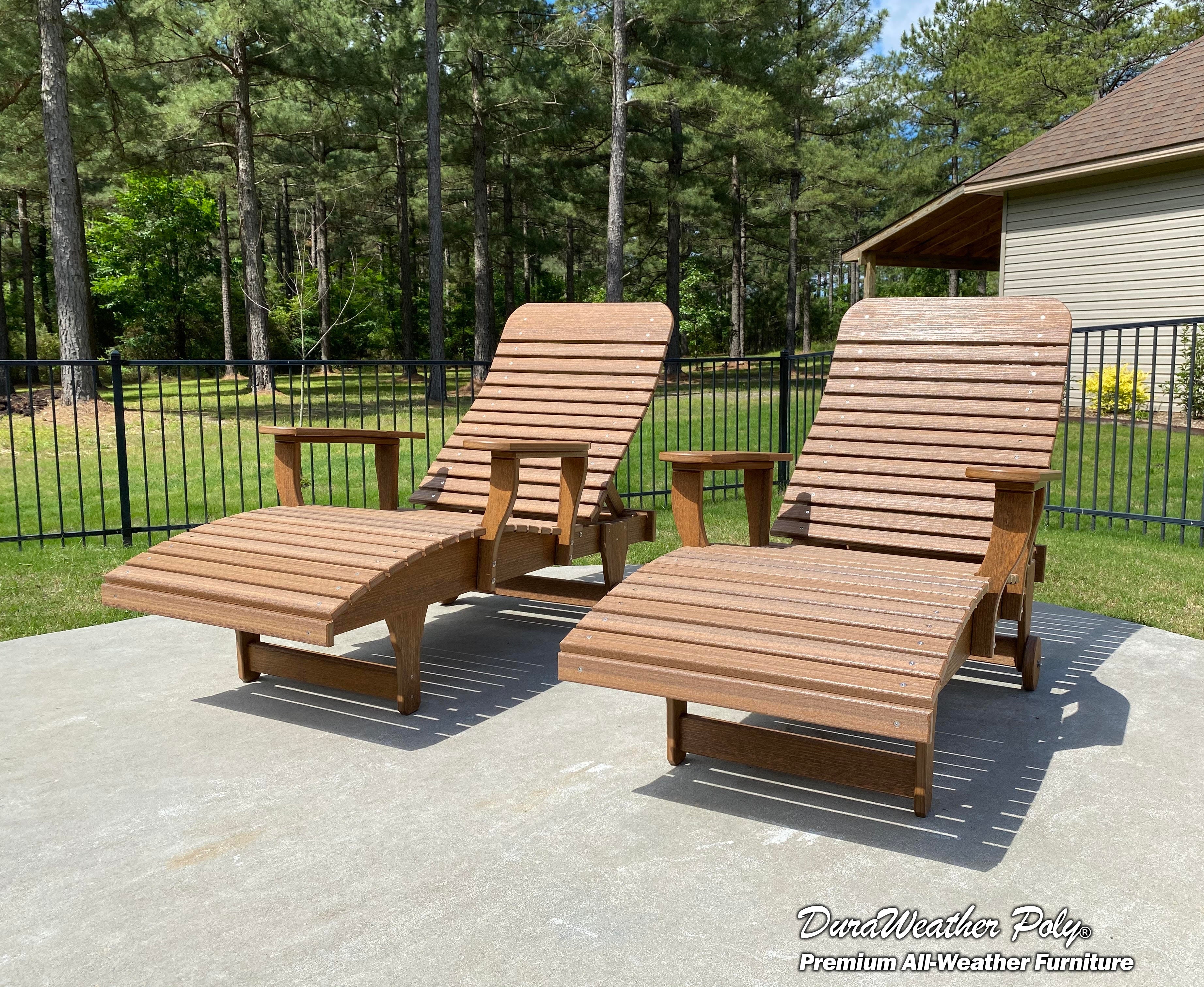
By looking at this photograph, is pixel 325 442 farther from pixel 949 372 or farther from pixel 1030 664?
pixel 1030 664

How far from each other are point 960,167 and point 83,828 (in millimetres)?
34860

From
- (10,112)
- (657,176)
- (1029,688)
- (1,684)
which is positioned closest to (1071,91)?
(657,176)

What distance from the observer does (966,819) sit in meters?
2.69

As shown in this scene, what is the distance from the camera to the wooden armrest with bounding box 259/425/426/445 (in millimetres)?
4293

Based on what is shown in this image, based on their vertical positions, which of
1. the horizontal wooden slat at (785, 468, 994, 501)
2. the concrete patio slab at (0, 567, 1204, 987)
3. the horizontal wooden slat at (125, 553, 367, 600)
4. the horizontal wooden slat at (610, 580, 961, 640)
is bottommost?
the concrete patio slab at (0, 567, 1204, 987)

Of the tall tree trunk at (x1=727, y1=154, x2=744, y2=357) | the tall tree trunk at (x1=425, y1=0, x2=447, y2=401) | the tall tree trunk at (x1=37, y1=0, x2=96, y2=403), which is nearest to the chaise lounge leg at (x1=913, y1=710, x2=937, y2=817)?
the tall tree trunk at (x1=37, y1=0, x2=96, y2=403)

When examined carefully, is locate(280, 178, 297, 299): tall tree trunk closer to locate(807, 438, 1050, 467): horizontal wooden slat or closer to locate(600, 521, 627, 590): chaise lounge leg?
locate(600, 521, 627, 590): chaise lounge leg

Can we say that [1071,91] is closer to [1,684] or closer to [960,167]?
[960,167]

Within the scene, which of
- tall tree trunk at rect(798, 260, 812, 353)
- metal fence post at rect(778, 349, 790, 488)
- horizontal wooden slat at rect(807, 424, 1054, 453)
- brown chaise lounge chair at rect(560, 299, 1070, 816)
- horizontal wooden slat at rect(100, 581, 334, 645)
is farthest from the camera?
tall tree trunk at rect(798, 260, 812, 353)

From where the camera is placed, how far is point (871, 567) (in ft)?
11.0

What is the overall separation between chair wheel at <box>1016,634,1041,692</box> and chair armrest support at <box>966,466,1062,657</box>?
20.9 inches

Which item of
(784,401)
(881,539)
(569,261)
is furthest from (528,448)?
(569,261)

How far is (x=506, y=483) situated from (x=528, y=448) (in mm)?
167

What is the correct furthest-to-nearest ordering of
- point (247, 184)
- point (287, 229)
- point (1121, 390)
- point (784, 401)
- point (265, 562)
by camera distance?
point (287, 229), point (247, 184), point (1121, 390), point (784, 401), point (265, 562)
